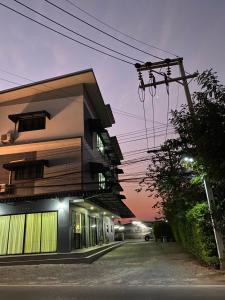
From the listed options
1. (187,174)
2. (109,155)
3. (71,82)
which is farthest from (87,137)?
(109,155)

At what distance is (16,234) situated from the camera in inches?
744

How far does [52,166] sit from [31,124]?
4280 millimetres

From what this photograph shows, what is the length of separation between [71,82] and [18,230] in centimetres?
1149

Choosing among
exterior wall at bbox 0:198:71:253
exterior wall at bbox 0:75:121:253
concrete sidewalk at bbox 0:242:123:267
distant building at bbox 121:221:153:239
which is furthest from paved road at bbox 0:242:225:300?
distant building at bbox 121:221:153:239

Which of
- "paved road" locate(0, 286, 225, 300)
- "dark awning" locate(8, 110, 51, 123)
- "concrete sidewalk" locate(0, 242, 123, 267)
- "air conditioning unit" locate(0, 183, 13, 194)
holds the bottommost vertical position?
"paved road" locate(0, 286, 225, 300)

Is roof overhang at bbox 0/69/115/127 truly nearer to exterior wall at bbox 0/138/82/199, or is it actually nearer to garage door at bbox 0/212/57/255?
exterior wall at bbox 0/138/82/199

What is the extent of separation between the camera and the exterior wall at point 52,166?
1961cm

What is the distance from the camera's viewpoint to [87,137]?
22.5m

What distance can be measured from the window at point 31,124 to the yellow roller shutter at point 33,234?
675 cm

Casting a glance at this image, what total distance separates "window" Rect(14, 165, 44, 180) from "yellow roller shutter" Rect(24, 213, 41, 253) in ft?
9.10

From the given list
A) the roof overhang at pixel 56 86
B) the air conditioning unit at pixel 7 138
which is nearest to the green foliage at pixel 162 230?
the roof overhang at pixel 56 86

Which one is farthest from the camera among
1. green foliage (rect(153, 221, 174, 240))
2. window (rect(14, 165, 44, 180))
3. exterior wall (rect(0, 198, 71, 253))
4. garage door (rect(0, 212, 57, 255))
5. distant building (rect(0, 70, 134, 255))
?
green foliage (rect(153, 221, 174, 240))

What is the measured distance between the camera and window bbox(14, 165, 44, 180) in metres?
20.2

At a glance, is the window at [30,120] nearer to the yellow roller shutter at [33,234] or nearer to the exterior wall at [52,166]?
the exterior wall at [52,166]
